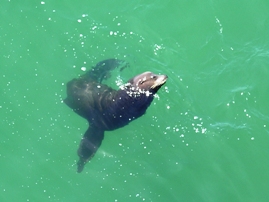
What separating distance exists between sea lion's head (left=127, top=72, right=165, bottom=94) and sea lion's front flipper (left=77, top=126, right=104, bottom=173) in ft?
5.17

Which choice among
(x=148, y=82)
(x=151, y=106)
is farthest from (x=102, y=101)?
(x=148, y=82)

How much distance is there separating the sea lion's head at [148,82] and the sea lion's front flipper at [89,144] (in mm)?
1577

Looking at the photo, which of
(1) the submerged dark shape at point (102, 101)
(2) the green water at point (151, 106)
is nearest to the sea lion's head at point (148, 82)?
(1) the submerged dark shape at point (102, 101)

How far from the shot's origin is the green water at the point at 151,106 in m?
8.93

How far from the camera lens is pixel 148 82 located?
7605 millimetres

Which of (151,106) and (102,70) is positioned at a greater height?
(102,70)

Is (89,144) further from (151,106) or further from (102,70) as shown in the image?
(102,70)

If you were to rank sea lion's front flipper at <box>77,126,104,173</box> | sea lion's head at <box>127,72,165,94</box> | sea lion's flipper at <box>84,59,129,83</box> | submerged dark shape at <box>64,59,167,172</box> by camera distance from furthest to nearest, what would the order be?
sea lion's flipper at <box>84,59,129,83</box>
sea lion's front flipper at <box>77,126,104,173</box>
submerged dark shape at <box>64,59,167,172</box>
sea lion's head at <box>127,72,165,94</box>

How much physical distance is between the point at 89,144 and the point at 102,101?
3.51 feet

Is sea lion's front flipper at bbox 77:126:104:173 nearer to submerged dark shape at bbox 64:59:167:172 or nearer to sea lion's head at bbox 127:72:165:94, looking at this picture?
submerged dark shape at bbox 64:59:167:172

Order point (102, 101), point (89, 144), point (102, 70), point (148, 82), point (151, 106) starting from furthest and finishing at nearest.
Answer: point (102, 70) → point (151, 106) → point (89, 144) → point (102, 101) → point (148, 82)

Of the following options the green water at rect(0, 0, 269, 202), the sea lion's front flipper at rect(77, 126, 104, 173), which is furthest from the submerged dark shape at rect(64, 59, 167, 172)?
the green water at rect(0, 0, 269, 202)

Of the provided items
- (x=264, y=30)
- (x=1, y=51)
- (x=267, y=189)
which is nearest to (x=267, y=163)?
(x=267, y=189)

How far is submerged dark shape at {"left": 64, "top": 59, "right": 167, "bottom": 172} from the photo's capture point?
781 cm
